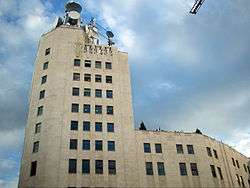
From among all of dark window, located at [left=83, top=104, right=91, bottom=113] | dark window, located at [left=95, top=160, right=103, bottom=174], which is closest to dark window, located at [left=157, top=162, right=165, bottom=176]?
dark window, located at [left=95, top=160, right=103, bottom=174]

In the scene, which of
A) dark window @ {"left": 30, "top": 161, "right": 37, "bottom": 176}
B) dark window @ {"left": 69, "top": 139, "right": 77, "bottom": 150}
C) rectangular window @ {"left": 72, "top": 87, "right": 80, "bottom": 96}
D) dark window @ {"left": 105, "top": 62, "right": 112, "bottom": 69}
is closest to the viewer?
dark window @ {"left": 30, "top": 161, "right": 37, "bottom": 176}

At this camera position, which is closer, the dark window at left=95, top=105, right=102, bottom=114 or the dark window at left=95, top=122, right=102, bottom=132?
the dark window at left=95, top=122, right=102, bottom=132

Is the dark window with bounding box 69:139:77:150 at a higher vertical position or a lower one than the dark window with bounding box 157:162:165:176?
higher

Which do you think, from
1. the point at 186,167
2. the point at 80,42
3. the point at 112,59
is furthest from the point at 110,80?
the point at 186,167

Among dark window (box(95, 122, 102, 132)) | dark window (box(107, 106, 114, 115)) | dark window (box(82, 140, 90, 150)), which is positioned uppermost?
dark window (box(107, 106, 114, 115))

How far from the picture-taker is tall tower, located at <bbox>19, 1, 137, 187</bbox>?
5377cm

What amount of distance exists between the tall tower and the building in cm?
16

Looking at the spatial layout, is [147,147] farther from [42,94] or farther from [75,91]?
[42,94]

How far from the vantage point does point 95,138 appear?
57.3 meters

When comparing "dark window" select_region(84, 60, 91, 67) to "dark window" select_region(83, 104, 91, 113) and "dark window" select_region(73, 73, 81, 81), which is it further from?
"dark window" select_region(83, 104, 91, 113)

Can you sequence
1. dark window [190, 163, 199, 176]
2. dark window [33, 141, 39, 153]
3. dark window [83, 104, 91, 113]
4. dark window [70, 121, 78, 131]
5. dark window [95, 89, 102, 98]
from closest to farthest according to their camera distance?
1. dark window [33, 141, 39, 153]
2. dark window [70, 121, 78, 131]
3. dark window [190, 163, 199, 176]
4. dark window [83, 104, 91, 113]
5. dark window [95, 89, 102, 98]

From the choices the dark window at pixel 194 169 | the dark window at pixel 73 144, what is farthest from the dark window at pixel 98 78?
the dark window at pixel 194 169

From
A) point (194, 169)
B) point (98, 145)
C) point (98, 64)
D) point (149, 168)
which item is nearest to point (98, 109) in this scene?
point (98, 145)

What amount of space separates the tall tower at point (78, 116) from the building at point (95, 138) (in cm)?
16
